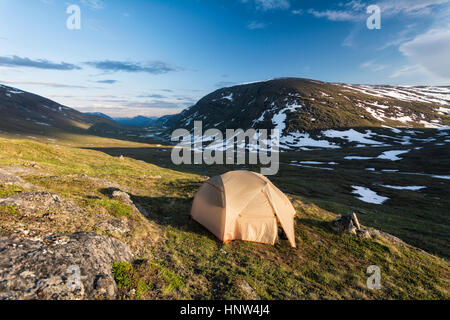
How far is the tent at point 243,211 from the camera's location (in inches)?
479

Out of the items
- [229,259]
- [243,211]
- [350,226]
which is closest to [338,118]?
[350,226]

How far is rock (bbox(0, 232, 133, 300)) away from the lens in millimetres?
5105

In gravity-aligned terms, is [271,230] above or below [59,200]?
below

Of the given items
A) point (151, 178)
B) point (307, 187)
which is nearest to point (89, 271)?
point (151, 178)

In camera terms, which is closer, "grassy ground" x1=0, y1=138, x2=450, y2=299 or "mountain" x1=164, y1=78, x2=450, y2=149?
"grassy ground" x1=0, y1=138, x2=450, y2=299

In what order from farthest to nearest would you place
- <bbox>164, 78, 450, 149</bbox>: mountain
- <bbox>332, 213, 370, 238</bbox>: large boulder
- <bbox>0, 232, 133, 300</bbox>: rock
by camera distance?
<bbox>164, 78, 450, 149</bbox>: mountain, <bbox>332, 213, 370, 238</bbox>: large boulder, <bbox>0, 232, 133, 300</bbox>: rock

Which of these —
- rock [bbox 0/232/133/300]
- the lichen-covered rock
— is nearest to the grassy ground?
the lichen-covered rock

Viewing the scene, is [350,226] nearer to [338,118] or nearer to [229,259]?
[229,259]

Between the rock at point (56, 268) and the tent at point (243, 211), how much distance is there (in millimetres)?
6006

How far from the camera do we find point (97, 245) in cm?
752

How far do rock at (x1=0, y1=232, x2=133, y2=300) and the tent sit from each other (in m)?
6.01

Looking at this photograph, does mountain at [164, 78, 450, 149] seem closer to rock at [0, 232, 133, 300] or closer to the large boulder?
the large boulder

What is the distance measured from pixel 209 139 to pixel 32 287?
570ft
